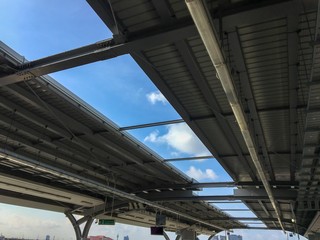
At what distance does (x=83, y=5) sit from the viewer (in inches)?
240

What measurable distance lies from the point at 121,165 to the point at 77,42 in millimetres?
10150

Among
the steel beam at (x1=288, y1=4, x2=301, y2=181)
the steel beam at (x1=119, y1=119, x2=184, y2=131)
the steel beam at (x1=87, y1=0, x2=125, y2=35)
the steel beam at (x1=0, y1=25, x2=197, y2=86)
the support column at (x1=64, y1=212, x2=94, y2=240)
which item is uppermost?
the steel beam at (x1=119, y1=119, x2=184, y2=131)

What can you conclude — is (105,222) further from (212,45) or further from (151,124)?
(212,45)

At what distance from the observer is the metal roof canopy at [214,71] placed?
5.86 meters

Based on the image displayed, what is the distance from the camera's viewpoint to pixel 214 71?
7734 millimetres

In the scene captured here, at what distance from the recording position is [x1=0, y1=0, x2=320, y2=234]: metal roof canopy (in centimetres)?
586

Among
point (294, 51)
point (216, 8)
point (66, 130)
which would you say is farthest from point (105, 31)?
point (66, 130)

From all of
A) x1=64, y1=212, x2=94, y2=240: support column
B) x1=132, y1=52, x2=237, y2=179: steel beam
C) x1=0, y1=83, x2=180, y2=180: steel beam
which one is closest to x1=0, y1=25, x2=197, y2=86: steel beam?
x1=132, y1=52, x2=237, y2=179: steel beam

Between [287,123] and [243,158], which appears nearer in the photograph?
[287,123]

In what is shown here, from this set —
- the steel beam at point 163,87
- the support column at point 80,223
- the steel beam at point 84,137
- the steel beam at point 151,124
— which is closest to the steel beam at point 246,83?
the steel beam at point 163,87

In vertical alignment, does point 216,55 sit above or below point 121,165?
below

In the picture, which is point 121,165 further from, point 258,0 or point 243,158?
point 258,0

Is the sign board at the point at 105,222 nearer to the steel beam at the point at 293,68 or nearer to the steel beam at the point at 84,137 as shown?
the steel beam at the point at 84,137

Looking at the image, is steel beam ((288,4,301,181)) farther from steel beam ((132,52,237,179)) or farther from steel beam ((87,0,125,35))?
steel beam ((87,0,125,35))
